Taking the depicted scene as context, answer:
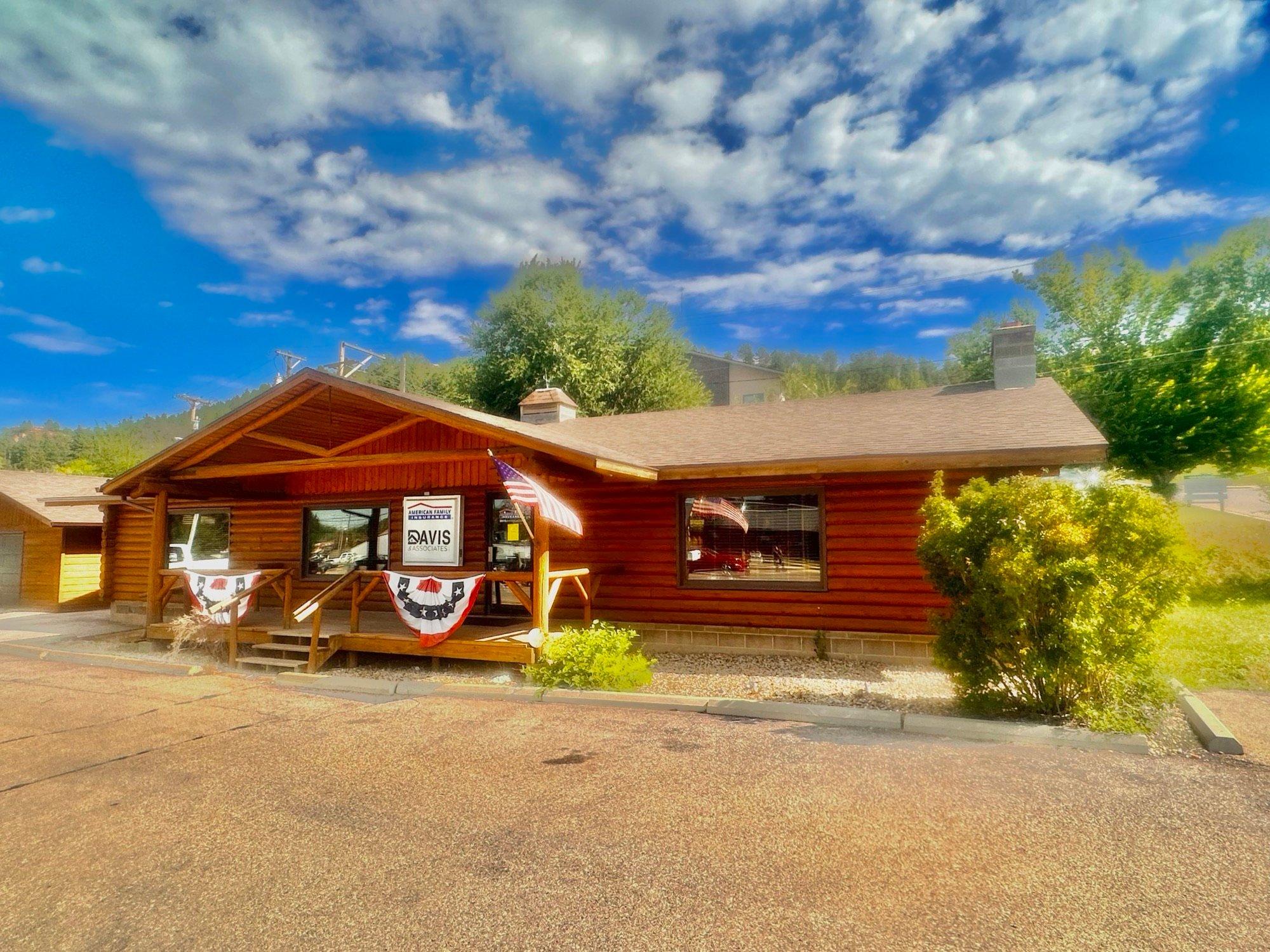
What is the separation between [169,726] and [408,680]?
2.51 m

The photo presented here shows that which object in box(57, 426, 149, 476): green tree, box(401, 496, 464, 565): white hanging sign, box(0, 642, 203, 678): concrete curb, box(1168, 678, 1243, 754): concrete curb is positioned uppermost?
box(57, 426, 149, 476): green tree

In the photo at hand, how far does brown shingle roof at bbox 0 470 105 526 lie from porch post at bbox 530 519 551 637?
1362 centimetres

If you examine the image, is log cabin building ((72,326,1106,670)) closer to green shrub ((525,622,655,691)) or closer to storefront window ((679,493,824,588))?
storefront window ((679,493,824,588))

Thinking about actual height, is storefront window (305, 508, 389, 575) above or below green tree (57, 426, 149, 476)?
below

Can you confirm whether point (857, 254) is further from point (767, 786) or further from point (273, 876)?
point (273, 876)

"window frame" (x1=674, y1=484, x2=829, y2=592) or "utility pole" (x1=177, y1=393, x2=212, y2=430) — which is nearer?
"window frame" (x1=674, y1=484, x2=829, y2=592)

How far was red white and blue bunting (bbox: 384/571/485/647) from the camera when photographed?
8.52 m

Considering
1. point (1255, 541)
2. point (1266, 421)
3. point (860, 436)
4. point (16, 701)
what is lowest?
point (16, 701)

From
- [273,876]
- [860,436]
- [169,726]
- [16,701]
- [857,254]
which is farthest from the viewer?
[857,254]

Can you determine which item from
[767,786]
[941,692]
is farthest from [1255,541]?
[767,786]

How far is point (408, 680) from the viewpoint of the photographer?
8.50m

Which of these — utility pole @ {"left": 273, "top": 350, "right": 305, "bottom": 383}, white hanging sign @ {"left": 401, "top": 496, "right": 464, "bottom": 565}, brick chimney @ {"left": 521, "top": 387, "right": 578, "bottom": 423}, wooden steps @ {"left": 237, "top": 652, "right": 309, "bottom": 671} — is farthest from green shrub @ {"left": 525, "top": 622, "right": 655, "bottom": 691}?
utility pole @ {"left": 273, "top": 350, "right": 305, "bottom": 383}

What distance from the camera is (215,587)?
1078 centimetres

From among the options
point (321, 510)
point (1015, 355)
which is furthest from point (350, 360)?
point (1015, 355)
